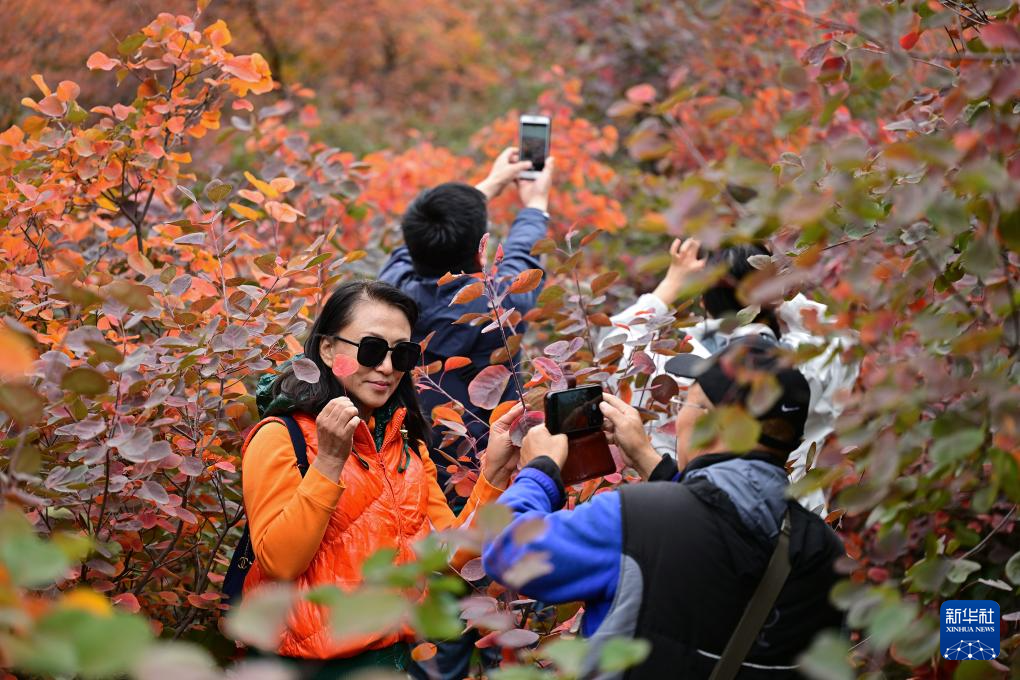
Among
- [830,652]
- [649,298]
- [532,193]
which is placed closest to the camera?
[830,652]

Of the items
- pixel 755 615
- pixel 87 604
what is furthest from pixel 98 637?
pixel 755 615

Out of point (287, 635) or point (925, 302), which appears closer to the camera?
point (287, 635)

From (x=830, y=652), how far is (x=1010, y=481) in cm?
52

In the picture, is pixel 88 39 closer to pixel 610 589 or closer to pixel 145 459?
pixel 145 459

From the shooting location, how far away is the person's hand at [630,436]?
2.14m

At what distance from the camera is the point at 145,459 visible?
2.20 m

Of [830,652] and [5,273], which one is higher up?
[830,652]

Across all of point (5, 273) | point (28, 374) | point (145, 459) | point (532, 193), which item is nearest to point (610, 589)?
point (145, 459)

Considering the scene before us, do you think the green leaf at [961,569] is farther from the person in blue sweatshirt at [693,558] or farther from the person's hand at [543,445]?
the person's hand at [543,445]

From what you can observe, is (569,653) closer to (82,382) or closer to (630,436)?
(82,382)

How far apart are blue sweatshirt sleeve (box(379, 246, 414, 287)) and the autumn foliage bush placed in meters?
0.33

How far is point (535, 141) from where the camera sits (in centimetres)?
395

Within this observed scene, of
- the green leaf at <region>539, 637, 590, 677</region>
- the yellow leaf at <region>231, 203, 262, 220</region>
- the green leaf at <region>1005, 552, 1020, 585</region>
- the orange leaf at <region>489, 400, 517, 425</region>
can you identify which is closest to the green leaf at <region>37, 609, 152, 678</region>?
the green leaf at <region>539, 637, 590, 677</region>

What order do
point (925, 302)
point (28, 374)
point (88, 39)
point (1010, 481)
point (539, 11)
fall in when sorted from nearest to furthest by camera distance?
point (1010, 481)
point (28, 374)
point (925, 302)
point (88, 39)
point (539, 11)
